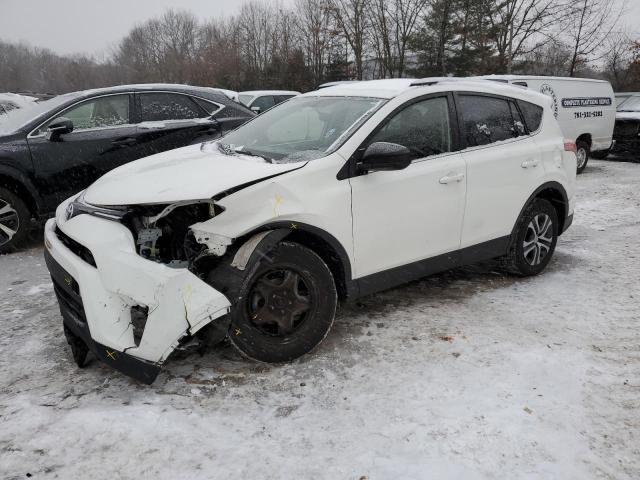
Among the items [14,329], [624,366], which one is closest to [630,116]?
[624,366]

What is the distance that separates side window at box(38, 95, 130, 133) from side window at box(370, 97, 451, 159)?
370 centimetres

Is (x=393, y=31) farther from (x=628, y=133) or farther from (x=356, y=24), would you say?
(x=628, y=133)

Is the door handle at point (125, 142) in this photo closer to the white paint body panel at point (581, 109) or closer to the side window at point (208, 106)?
the side window at point (208, 106)

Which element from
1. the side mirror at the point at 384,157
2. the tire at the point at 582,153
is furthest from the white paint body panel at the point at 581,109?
the side mirror at the point at 384,157

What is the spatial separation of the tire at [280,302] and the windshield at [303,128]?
697mm

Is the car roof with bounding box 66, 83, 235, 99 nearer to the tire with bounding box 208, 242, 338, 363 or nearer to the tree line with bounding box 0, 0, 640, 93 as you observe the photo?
the tire with bounding box 208, 242, 338, 363

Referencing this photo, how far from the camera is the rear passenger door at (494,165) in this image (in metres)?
3.98

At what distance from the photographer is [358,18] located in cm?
3250

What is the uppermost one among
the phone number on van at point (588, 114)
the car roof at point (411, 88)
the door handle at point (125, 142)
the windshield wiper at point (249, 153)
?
the car roof at point (411, 88)

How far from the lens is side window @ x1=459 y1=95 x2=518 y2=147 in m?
4.03

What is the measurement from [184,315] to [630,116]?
45.0 ft

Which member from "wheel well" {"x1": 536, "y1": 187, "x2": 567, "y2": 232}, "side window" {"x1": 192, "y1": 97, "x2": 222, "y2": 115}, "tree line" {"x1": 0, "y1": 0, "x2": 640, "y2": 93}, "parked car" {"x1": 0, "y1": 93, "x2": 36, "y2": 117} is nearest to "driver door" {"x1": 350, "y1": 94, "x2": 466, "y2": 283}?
"wheel well" {"x1": 536, "y1": 187, "x2": 567, "y2": 232}

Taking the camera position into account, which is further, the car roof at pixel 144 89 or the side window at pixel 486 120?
the car roof at pixel 144 89

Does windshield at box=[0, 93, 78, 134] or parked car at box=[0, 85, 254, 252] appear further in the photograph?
windshield at box=[0, 93, 78, 134]
